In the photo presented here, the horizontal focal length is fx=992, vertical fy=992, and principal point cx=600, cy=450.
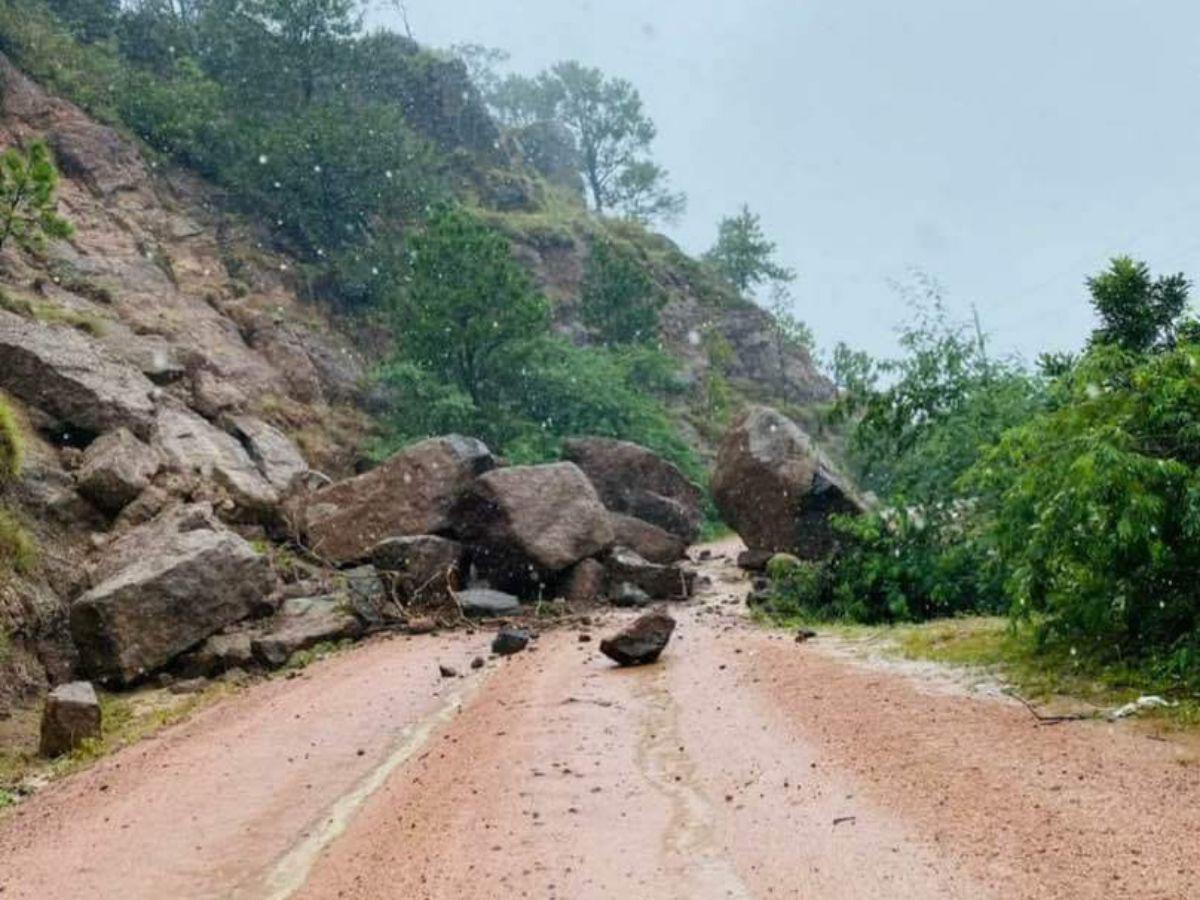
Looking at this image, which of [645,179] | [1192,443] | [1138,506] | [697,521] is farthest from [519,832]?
[645,179]

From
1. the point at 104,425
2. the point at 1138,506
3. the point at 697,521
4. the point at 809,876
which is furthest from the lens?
the point at 697,521

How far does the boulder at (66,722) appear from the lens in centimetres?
1277

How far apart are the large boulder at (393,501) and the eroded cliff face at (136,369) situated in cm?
129

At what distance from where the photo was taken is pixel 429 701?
528 inches

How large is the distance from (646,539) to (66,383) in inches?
572

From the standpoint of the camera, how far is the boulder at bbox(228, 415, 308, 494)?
26.3 meters

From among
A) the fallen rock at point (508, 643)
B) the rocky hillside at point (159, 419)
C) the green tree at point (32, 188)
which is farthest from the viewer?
the green tree at point (32, 188)

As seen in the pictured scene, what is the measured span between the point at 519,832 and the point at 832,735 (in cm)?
337

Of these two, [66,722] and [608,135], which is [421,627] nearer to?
[66,722]

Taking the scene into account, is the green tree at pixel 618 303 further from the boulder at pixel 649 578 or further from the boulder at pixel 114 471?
the boulder at pixel 114 471

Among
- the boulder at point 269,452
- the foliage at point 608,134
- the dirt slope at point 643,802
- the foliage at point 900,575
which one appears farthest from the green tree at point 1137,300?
the foliage at point 608,134

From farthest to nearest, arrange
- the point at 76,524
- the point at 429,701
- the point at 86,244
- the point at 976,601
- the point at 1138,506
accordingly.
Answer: the point at 86,244 < the point at 76,524 < the point at 976,601 < the point at 429,701 < the point at 1138,506

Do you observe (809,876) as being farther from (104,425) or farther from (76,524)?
(104,425)

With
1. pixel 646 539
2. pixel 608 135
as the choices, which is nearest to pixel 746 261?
pixel 608 135
